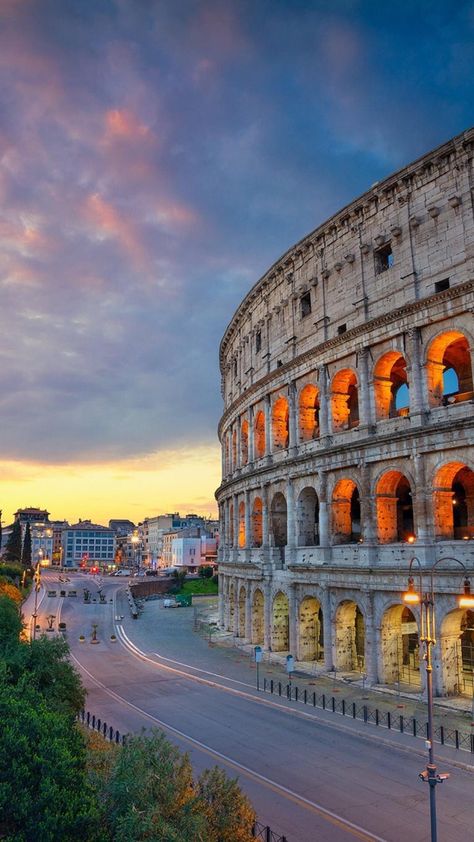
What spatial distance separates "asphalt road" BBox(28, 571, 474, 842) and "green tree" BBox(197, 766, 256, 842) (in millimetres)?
3578

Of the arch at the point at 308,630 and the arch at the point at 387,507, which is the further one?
the arch at the point at 308,630

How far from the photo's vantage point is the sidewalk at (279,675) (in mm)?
25344

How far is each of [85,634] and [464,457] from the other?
41.1m

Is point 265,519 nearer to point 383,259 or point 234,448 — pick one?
point 234,448

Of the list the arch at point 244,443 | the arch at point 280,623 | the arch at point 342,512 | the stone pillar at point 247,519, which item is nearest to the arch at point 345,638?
the arch at point 342,512

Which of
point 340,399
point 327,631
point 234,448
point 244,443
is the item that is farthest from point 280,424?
point 327,631

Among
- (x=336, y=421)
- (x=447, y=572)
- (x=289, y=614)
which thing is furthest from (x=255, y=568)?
(x=447, y=572)

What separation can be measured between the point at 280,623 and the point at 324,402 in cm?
1579

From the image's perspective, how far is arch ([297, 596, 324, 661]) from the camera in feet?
127

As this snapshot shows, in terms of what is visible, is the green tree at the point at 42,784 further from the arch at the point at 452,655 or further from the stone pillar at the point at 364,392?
the stone pillar at the point at 364,392

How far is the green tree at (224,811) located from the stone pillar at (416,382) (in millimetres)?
21526

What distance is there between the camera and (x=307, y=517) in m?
40.7

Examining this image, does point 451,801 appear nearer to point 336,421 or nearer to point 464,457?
point 464,457

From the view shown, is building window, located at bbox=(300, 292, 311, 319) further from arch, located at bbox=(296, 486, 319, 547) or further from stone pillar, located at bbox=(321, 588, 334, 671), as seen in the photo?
stone pillar, located at bbox=(321, 588, 334, 671)
